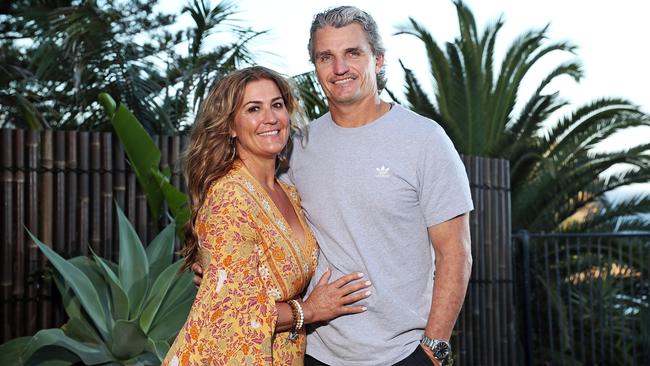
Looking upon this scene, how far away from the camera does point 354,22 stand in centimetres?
318

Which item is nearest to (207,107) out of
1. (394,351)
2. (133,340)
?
(394,351)

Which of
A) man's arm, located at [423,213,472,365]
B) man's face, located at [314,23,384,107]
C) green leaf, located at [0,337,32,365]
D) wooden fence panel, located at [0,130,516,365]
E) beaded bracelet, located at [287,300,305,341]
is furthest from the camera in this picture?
wooden fence panel, located at [0,130,516,365]

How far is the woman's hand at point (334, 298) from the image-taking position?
2.92 meters

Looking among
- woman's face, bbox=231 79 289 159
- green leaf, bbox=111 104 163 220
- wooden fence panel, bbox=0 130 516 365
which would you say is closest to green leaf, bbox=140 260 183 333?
green leaf, bbox=111 104 163 220

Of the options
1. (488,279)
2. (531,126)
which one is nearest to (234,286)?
(488,279)

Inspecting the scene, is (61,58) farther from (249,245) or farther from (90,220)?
(249,245)

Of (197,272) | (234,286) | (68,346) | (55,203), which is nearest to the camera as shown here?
(234,286)

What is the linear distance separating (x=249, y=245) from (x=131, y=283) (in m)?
2.75

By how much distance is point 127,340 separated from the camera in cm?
503

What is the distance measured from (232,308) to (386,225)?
630mm

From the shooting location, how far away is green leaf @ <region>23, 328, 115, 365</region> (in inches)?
183

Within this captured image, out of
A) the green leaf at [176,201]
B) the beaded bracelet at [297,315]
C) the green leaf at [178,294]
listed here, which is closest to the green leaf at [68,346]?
the green leaf at [178,294]

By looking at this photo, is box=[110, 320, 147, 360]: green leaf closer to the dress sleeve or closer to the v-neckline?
the v-neckline

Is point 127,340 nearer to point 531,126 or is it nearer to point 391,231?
point 391,231
